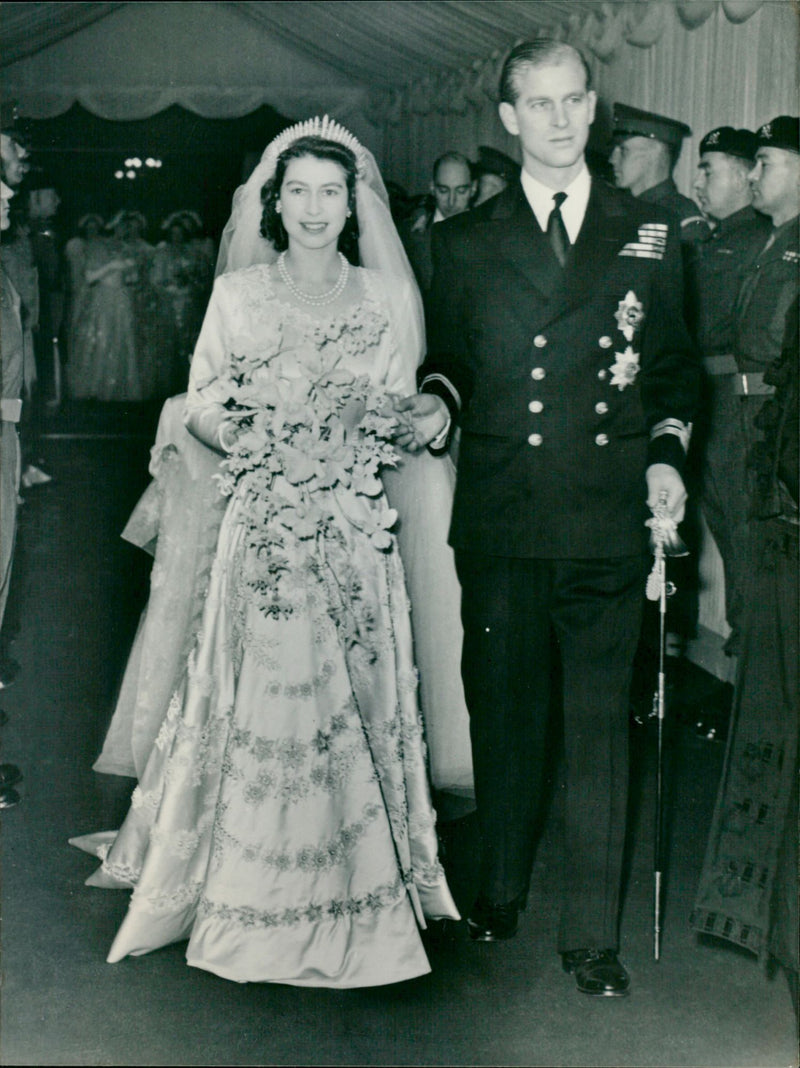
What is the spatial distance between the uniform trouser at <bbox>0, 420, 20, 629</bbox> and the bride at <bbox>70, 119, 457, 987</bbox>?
104 cm

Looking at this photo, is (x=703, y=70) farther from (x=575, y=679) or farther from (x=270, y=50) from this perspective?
(x=270, y=50)

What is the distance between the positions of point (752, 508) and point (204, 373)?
1.29 meters

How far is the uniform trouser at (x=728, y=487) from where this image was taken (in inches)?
170

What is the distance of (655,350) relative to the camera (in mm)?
2535

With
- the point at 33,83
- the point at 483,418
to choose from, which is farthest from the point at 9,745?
the point at 33,83

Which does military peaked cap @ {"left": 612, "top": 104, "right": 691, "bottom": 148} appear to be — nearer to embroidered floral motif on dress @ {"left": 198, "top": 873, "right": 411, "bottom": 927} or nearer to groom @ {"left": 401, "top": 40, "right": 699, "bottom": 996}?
groom @ {"left": 401, "top": 40, "right": 699, "bottom": 996}

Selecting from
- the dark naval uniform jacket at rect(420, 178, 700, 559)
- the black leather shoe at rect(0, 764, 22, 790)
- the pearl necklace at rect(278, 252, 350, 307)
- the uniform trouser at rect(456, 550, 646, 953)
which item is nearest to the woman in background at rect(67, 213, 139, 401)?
the black leather shoe at rect(0, 764, 22, 790)

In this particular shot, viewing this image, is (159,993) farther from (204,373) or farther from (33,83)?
(33,83)

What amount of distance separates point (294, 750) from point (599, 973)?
2.58ft

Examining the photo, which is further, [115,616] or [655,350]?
[115,616]

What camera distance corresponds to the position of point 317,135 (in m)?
2.73

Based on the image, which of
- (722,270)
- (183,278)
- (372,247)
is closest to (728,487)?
(722,270)

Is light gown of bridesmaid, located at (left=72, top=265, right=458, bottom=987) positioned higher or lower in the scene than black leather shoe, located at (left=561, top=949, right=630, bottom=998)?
higher

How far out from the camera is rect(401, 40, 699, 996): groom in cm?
248
